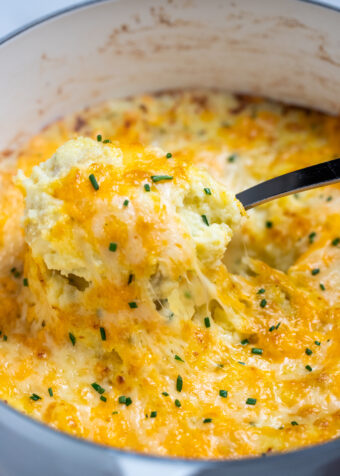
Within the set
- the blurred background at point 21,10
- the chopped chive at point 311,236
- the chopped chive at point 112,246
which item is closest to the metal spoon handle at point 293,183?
the chopped chive at point 311,236

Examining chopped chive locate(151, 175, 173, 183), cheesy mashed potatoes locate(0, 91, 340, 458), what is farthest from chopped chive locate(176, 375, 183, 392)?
chopped chive locate(151, 175, 173, 183)

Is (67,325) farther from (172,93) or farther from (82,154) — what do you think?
(172,93)

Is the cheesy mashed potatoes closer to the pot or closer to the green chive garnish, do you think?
the green chive garnish

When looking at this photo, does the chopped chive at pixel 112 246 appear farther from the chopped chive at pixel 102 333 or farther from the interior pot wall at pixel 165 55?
the interior pot wall at pixel 165 55

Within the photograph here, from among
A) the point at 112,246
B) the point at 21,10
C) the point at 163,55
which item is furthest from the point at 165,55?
the point at 112,246

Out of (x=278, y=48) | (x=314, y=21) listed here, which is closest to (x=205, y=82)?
(x=278, y=48)

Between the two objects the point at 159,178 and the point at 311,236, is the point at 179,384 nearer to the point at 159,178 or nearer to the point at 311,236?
the point at 159,178
